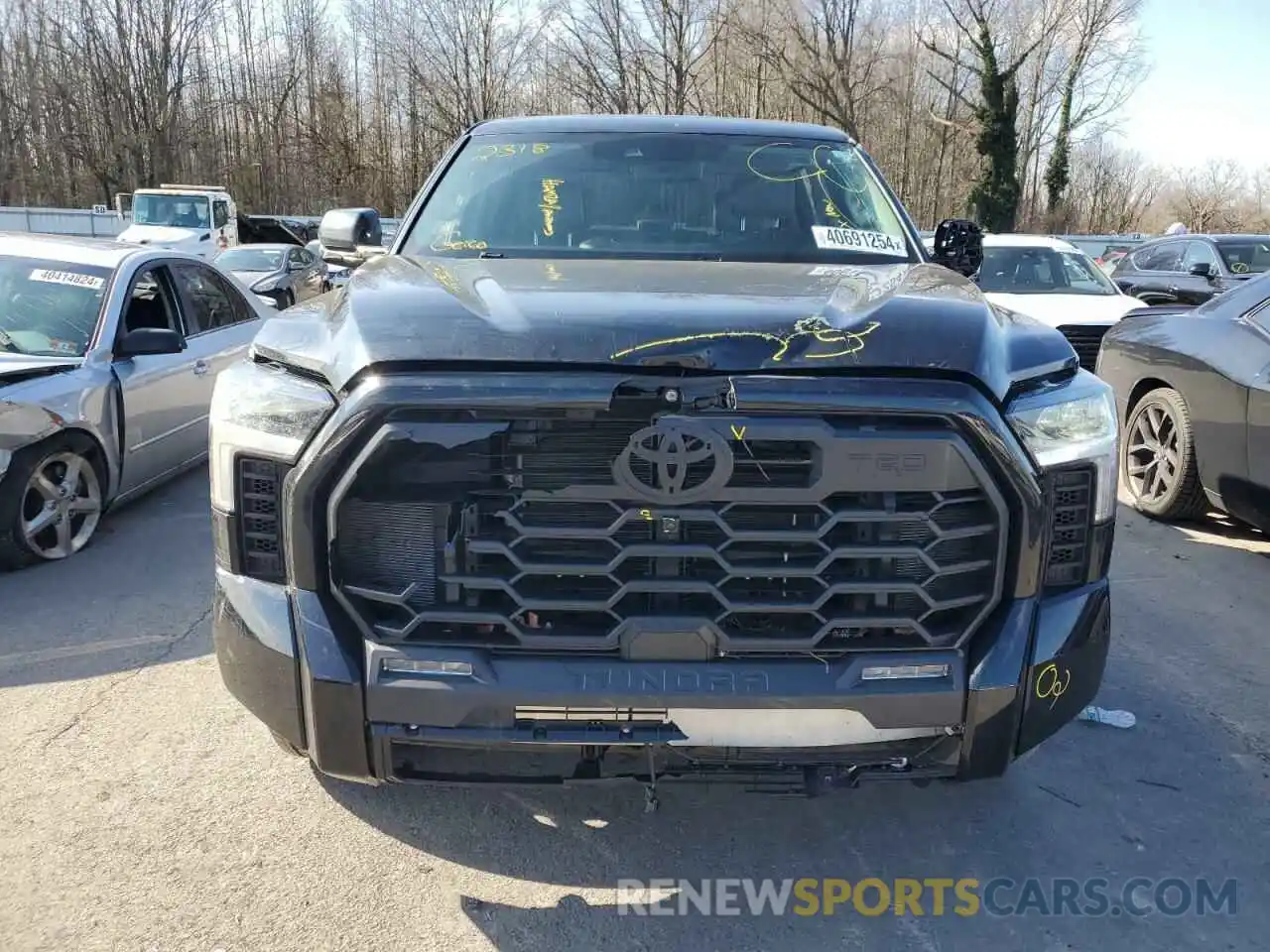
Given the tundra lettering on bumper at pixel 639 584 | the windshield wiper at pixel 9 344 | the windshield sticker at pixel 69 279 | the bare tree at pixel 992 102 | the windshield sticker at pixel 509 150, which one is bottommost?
the tundra lettering on bumper at pixel 639 584

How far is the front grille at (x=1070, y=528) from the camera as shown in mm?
2379

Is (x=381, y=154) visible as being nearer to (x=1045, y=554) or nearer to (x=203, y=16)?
(x=203, y=16)

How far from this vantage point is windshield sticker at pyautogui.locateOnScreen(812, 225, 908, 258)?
3.49 meters

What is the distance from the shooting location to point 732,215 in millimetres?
3625

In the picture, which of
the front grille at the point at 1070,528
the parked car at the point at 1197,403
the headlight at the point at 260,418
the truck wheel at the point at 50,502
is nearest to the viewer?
the headlight at the point at 260,418

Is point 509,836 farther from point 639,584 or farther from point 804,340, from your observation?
point 804,340

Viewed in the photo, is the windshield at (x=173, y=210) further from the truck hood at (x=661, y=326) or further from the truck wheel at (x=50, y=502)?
the truck hood at (x=661, y=326)

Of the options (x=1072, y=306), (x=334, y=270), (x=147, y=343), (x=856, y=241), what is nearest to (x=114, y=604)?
(x=147, y=343)

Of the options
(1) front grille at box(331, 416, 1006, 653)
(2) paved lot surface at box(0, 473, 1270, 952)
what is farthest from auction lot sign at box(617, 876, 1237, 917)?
(1) front grille at box(331, 416, 1006, 653)

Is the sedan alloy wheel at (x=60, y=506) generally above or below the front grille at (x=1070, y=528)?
below

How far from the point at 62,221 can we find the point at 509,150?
1372 inches

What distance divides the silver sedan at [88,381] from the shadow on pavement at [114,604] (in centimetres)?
23

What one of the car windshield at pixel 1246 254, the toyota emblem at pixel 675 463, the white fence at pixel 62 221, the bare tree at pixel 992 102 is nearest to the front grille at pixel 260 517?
the toyota emblem at pixel 675 463

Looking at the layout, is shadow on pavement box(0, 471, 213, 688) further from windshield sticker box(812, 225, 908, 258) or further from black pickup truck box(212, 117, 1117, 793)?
windshield sticker box(812, 225, 908, 258)
